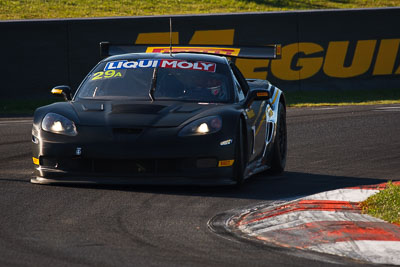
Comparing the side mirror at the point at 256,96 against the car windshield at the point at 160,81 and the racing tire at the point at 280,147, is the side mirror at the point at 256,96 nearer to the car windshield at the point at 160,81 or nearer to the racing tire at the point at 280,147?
the car windshield at the point at 160,81

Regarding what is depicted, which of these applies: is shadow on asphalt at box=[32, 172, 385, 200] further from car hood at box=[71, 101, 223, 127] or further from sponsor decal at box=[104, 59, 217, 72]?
sponsor decal at box=[104, 59, 217, 72]

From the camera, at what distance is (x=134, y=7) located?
→ 28.7m

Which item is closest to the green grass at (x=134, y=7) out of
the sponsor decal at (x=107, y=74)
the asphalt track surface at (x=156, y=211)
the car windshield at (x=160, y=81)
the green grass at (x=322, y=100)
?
the green grass at (x=322, y=100)

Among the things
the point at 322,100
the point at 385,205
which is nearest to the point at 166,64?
the point at 385,205

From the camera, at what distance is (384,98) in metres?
17.8

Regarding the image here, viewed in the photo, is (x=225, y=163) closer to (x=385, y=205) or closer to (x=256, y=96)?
(x=256, y=96)

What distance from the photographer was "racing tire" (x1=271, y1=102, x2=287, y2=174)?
9.49 meters

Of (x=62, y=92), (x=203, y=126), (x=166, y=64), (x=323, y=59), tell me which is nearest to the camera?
(x=203, y=126)

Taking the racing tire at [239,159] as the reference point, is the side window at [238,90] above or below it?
above

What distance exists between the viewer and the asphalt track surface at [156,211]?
5328mm

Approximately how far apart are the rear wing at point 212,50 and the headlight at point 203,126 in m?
1.90

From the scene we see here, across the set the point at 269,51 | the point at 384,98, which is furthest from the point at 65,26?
the point at 269,51

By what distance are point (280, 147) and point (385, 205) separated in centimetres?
319

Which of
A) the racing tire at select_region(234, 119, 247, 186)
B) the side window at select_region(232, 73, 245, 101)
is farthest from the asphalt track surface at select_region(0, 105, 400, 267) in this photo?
the side window at select_region(232, 73, 245, 101)
